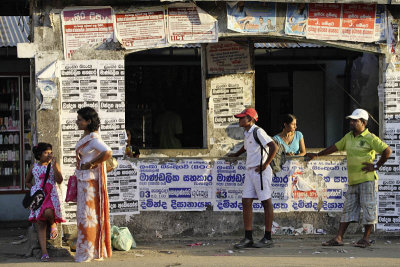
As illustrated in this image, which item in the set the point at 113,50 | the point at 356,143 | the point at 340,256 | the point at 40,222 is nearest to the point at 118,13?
the point at 113,50

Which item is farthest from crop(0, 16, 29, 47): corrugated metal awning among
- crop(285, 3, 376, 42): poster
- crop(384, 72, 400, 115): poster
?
crop(384, 72, 400, 115): poster

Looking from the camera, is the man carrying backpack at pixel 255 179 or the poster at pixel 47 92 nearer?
the man carrying backpack at pixel 255 179

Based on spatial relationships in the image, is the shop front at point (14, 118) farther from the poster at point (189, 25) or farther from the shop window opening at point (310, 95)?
the shop window opening at point (310, 95)

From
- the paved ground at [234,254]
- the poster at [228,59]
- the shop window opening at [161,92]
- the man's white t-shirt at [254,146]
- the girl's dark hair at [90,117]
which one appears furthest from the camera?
the shop window opening at [161,92]

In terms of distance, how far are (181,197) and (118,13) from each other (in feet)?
8.71

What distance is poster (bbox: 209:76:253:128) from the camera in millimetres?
10125

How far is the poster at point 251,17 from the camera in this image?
9.12 m

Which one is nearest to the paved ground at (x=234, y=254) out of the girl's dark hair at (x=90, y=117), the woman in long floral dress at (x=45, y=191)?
the woman in long floral dress at (x=45, y=191)

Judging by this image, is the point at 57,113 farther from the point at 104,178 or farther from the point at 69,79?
the point at 104,178

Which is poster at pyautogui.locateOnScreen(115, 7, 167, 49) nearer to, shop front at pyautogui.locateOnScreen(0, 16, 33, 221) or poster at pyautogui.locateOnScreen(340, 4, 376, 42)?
poster at pyautogui.locateOnScreen(340, 4, 376, 42)

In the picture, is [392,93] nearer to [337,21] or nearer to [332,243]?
[337,21]

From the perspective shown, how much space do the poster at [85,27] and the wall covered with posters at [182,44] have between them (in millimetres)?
13

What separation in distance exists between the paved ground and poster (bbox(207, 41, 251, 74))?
2704 mm

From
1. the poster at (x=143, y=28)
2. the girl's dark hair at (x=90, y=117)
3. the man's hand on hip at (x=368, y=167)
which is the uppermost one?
the poster at (x=143, y=28)
